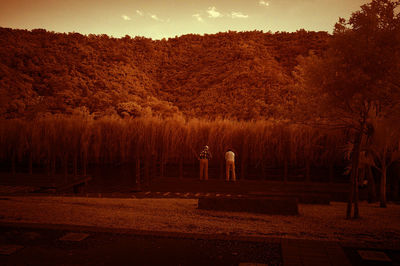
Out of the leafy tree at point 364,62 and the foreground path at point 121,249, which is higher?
the leafy tree at point 364,62

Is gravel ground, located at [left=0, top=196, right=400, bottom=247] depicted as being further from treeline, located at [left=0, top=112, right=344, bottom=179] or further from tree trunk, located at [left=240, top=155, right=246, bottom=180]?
treeline, located at [left=0, top=112, right=344, bottom=179]

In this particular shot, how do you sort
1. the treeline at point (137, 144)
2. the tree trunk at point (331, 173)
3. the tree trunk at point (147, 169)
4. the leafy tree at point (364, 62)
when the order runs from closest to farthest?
1. the leafy tree at point (364, 62)
2. the tree trunk at point (331, 173)
3. the treeline at point (137, 144)
4. the tree trunk at point (147, 169)

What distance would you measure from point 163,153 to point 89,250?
1084 cm

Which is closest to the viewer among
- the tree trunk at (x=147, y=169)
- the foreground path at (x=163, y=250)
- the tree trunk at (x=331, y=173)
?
the foreground path at (x=163, y=250)

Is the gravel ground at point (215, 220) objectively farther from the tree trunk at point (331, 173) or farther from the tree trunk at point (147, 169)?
the tree trunk at point (147, 169)

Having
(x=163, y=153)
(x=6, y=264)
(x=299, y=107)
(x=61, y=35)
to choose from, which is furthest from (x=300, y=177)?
(x=61, y=35)

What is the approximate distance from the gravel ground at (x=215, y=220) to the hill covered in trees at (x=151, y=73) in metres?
17.1

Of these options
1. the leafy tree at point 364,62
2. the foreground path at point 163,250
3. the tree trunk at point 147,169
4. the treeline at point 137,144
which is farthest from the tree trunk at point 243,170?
the foreground path at point 163,250

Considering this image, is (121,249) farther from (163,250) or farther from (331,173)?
(331,173)

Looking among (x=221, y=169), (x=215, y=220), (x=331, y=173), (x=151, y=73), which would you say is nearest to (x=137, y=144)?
(x=221, y=169)

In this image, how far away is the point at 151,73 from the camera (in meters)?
44.4

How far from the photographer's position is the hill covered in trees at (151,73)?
29172mm

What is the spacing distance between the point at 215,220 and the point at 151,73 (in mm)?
39910

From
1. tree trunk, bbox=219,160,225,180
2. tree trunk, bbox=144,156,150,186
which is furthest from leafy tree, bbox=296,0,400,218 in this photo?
tree trunk, bbox=144,156,150,186
